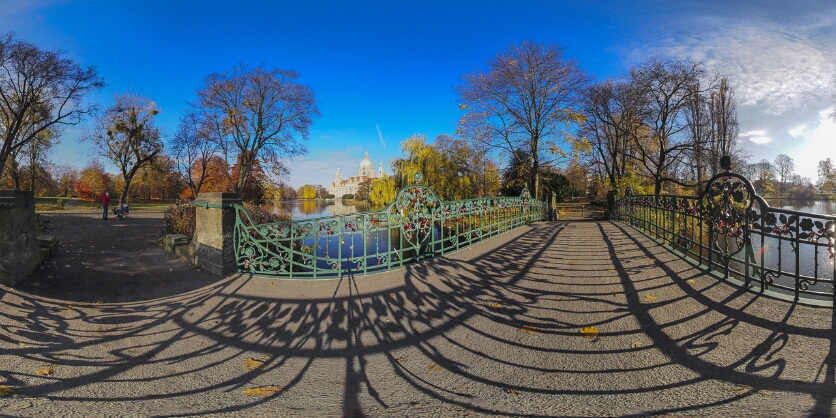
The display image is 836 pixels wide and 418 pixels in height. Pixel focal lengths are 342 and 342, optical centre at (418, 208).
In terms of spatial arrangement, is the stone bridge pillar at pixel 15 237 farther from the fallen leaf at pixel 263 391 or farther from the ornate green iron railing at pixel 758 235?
the ornate green iron railing at pixel 758 235

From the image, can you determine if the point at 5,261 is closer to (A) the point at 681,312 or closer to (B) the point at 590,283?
(B) the point at 590,283

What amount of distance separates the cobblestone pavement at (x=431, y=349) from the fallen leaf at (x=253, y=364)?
0.02 meters

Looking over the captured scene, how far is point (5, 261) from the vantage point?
4.86m

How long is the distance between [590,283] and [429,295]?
244cm

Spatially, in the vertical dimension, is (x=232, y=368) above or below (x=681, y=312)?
below

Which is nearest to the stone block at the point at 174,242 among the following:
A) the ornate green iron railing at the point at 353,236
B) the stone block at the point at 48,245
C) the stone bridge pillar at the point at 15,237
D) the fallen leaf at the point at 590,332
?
the ornate green iron railing at the point at 353,236

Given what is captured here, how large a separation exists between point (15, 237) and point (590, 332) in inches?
312

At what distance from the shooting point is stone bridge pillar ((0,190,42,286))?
16.0 ft

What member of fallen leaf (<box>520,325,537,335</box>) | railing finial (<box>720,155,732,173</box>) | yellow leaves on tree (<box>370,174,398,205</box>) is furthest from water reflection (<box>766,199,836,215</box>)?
fallen leaf (<box>520,325,537,335</box>)

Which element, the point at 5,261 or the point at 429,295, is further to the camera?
the point at 429,295

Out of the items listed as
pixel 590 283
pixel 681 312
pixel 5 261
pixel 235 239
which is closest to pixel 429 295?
pixel 590 283

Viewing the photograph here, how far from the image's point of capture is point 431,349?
3650mm

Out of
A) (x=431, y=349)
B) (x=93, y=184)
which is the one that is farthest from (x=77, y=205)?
(x=431, y=349)

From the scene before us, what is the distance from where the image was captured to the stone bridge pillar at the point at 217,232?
6.13m
